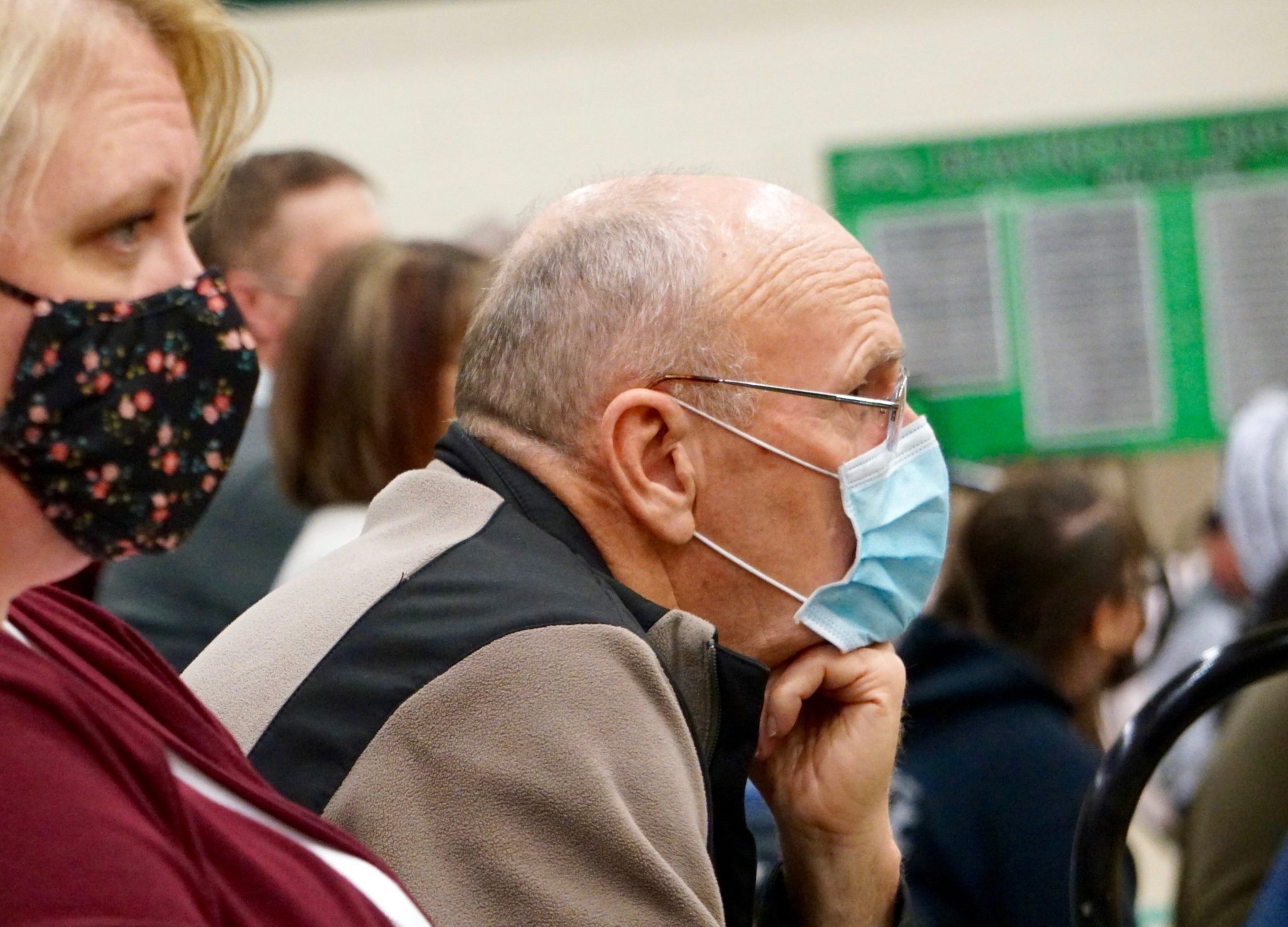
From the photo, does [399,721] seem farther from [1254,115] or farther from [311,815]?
[1254,115]

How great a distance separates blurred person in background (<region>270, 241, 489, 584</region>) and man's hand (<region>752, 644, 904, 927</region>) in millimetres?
902

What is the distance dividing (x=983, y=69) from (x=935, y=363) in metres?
0.95

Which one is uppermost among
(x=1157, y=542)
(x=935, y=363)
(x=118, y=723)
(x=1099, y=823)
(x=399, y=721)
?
(x=118, y=723)

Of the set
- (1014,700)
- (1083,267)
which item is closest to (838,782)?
(1014,700)

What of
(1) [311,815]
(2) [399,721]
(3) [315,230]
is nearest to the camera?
(1) [311,815]

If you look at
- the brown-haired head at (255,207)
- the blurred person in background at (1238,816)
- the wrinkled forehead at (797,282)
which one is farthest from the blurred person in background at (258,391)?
the blurred person in background at (1238,816)

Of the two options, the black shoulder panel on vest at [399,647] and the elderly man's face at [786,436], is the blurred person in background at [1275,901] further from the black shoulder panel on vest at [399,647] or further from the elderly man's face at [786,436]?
the black shoulder panel on vest at [399,647]

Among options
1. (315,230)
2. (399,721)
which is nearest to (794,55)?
(315,230)

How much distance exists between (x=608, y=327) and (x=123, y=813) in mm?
759

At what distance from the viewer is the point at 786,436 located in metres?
1.50

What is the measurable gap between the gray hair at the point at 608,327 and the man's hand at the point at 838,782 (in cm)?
29

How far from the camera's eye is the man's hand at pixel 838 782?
153 centimetres

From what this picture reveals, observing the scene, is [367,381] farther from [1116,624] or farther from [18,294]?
[1116,624]

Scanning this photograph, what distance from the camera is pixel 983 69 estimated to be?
4902 mm
